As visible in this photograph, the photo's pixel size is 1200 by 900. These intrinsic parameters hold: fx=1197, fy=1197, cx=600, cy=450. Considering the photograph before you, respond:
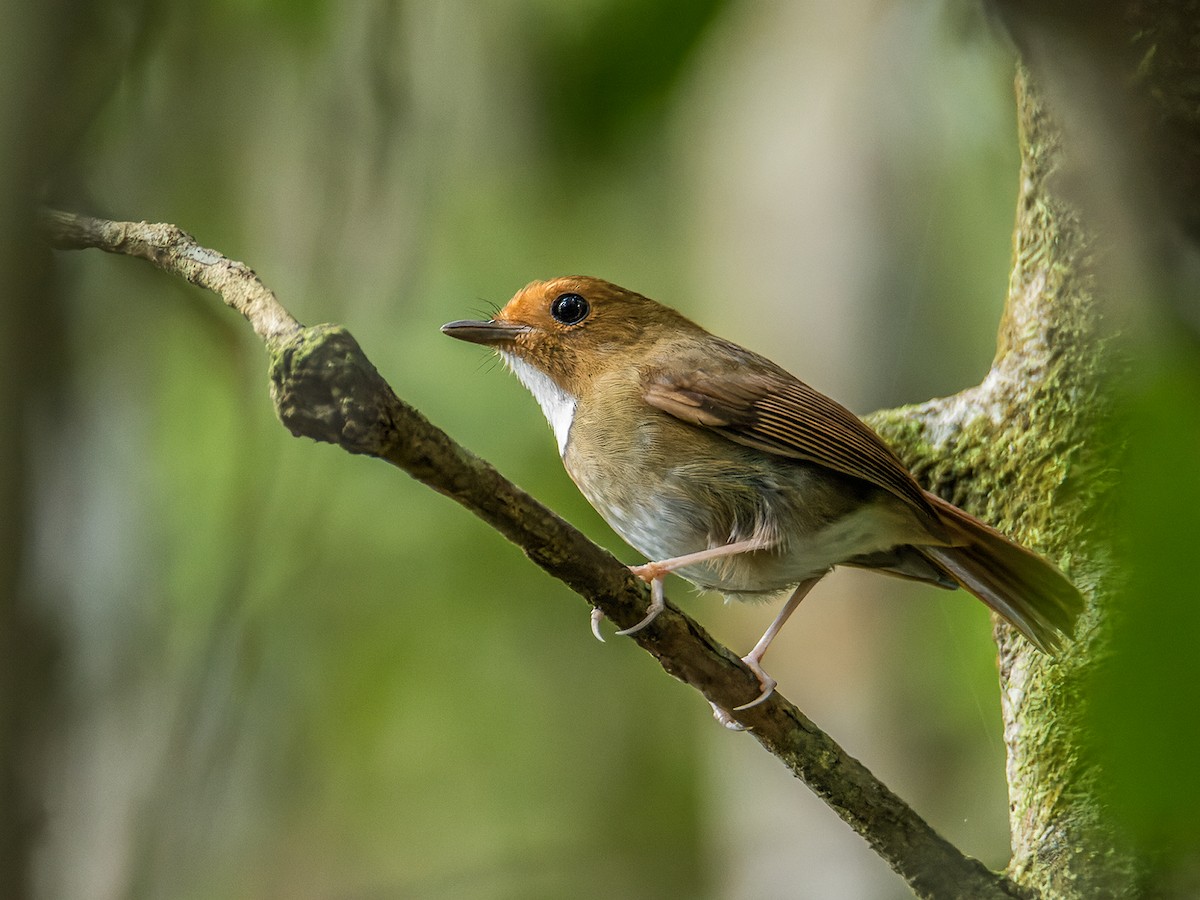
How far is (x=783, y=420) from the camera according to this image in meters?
3.10

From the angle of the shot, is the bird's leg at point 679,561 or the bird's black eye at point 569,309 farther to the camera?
the bird's black eye at point 569,309

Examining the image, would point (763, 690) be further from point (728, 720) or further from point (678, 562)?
point (678, 562)

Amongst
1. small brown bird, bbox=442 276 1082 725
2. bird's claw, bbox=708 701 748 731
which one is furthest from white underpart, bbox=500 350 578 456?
bird's claw, bbox=708 701 748 731

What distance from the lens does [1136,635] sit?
0.64 m

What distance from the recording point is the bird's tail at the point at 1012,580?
266cm

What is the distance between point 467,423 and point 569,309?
5.25 feet

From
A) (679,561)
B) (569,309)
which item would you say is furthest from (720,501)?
(569,309)

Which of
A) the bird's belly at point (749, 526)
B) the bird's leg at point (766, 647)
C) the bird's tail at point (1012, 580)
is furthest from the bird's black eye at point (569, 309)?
the bird's tail at point (1012, 580)

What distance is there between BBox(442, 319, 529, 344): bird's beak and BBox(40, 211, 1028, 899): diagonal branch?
4.47 feet

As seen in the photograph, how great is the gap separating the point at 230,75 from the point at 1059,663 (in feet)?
10.4

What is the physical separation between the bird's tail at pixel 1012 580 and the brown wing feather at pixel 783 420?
0.23ft

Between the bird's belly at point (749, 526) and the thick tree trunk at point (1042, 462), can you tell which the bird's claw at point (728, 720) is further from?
the thick tree trunk at point (1042, 462)

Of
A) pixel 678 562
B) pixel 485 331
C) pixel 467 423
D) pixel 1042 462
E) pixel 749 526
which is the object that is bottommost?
pixel 678 562

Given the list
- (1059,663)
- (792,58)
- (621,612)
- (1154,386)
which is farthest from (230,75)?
(1154,386)
